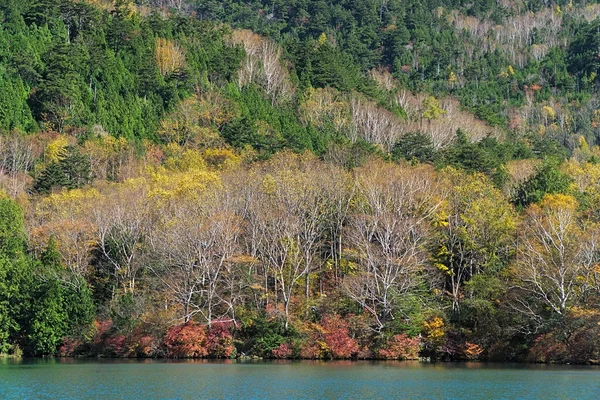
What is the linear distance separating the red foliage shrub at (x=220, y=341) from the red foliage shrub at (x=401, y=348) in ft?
37.6

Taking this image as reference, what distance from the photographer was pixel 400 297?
66.8m

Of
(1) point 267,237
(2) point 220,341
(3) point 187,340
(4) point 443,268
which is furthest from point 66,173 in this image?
(4) point 443,268

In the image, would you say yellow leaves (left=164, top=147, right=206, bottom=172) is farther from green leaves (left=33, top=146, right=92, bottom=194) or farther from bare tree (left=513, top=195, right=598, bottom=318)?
bare tree (left=513, top=195, right=598, bottom=318)

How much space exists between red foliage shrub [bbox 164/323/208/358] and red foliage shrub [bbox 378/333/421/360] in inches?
533

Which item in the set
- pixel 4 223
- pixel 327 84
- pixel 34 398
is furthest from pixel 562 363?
pixel 327 84

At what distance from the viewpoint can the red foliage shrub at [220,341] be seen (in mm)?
68000

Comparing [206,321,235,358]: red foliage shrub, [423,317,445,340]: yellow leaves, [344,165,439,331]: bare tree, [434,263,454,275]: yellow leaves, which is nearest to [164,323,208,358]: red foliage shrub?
[206,321,235,358]: red foliage shrub

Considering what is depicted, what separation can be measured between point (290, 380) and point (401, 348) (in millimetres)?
19343

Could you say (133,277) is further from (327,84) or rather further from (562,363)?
(327,84)

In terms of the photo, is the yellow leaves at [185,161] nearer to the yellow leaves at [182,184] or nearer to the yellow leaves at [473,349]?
the yellow leaves at [182,184]

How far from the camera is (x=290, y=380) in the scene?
48.5 meters

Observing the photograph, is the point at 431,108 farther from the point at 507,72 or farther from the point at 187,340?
the point at 187,340

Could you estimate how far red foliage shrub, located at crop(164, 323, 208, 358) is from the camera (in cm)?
6738

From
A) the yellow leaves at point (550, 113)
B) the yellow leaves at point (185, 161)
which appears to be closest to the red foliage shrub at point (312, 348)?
the yellow leaves at point (185, 161)
